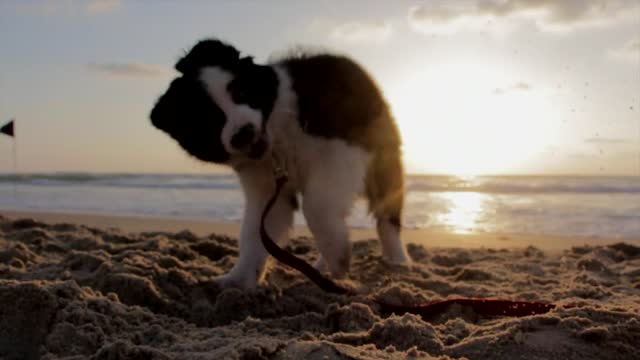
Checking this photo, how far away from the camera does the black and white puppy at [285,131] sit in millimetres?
3822

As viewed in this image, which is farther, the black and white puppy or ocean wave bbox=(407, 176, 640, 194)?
ocean wave bbox=(407, 176, 640, 194)

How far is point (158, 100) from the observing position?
13.1ft

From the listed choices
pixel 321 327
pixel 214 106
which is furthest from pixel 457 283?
pixel 214 106

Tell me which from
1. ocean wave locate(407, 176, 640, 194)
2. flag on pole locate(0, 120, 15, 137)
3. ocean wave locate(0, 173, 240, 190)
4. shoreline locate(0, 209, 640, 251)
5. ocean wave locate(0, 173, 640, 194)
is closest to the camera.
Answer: flag on pole locate(0, 120, 15, 137)

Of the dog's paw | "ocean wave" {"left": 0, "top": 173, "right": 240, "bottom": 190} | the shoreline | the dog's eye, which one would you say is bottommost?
"ocean wave" {"left": 0, "top": 173, "right": 240, "bottom": 190}

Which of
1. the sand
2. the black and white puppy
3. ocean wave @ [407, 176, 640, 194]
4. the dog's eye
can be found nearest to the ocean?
ocean wave @ [407, 176, 640, 194]

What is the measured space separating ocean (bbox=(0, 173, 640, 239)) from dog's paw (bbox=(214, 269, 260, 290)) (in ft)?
2.54

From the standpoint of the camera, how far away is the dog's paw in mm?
4152

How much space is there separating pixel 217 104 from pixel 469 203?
37.0 feet

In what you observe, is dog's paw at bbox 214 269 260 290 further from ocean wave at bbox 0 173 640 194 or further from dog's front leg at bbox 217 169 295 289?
ocean wave at bbox 0 173 640 194

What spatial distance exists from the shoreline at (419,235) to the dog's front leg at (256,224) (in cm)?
184

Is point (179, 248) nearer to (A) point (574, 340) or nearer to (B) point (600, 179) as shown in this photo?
(A) point (574, 340)

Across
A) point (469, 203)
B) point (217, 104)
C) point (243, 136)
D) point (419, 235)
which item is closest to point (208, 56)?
point (217, 104)

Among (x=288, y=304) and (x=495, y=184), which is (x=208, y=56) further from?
(x=495, y=184)
